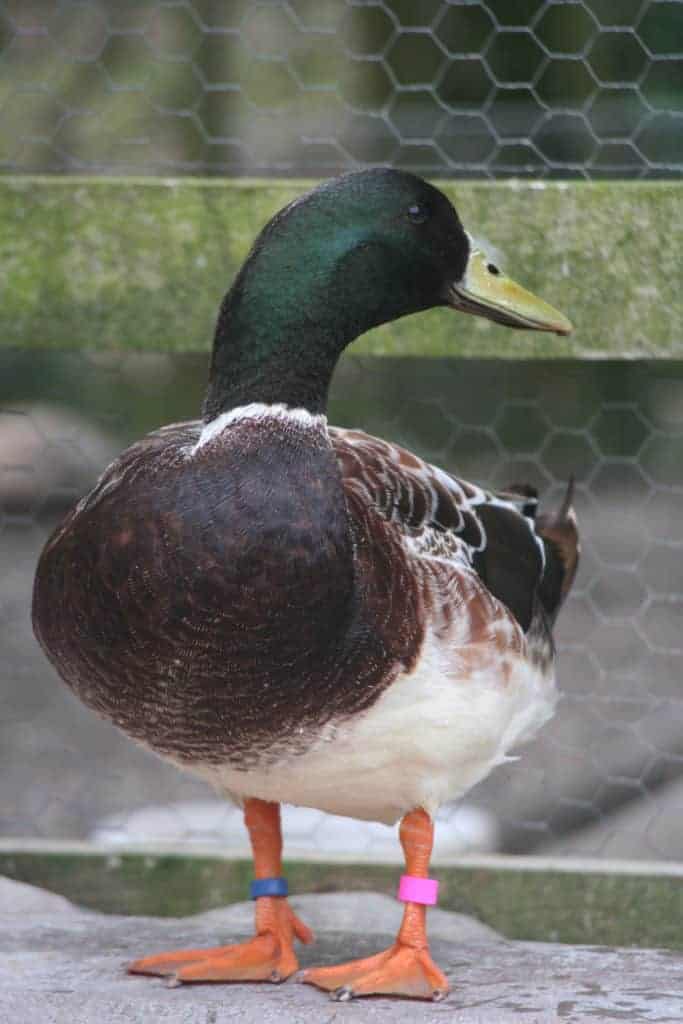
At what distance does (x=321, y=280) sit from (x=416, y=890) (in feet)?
2.46

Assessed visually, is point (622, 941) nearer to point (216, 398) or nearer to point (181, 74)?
point (216, 398)

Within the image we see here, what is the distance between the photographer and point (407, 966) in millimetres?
1943

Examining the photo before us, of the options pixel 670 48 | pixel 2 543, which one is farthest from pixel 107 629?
pixel 2 543

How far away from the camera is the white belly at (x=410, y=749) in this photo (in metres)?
1.84

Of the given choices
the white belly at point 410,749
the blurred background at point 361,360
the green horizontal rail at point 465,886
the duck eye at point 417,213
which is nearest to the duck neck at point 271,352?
the duck eye at point 417,213

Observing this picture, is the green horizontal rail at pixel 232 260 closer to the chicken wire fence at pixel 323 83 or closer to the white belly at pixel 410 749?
the white belly at pixel 410 749

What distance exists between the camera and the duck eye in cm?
182

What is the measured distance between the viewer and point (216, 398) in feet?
5.94

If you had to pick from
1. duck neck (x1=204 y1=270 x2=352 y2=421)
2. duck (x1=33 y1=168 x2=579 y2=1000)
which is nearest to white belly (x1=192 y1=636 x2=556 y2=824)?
duck (x1=33 y1=168 x2=579 y2=1000)

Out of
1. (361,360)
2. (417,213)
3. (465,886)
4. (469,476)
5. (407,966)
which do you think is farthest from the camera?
(469,476)

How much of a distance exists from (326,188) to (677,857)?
5.40ft

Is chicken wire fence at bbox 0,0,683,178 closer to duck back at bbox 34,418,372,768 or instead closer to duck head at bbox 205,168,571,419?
duck head at bbox 205,168,571,419

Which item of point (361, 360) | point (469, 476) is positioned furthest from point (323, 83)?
point (469, 476)

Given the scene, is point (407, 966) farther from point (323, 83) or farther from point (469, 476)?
point (323, 83)
